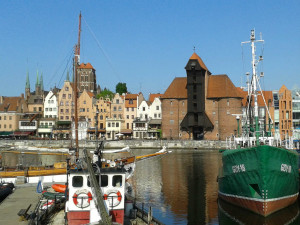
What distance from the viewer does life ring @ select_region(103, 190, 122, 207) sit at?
23434 mm

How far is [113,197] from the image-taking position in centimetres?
2350

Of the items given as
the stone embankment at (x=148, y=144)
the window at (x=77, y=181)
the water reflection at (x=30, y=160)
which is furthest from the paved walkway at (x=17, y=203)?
the stone embankment at (x=148, y=144)

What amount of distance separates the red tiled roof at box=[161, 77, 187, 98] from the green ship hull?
84063 mm

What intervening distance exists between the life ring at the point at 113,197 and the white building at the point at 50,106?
370 ft

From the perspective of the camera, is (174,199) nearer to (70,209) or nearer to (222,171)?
(222,171)

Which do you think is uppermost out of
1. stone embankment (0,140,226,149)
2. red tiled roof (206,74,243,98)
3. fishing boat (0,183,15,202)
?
red tiled roof (206,74,243,98)

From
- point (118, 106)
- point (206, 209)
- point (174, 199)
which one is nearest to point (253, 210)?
point (206, 209)

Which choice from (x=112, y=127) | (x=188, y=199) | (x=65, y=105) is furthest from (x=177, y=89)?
(x=188, y=199)

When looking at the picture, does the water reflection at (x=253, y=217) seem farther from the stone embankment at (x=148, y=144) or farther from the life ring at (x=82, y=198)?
the stone embankment at (x=148, y=144)

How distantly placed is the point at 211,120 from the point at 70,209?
93.3m

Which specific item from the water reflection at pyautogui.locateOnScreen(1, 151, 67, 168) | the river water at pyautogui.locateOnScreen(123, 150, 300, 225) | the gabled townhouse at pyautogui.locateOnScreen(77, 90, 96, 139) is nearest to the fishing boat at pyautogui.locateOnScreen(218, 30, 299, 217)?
the river water at pyautogui.locateOnScreen(123, 150, 300, 225)

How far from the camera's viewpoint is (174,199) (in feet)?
125

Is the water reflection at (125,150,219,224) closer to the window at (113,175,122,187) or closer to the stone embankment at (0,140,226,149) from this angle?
the window at (113,175,122,187)

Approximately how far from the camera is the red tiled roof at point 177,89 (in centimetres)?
11669
